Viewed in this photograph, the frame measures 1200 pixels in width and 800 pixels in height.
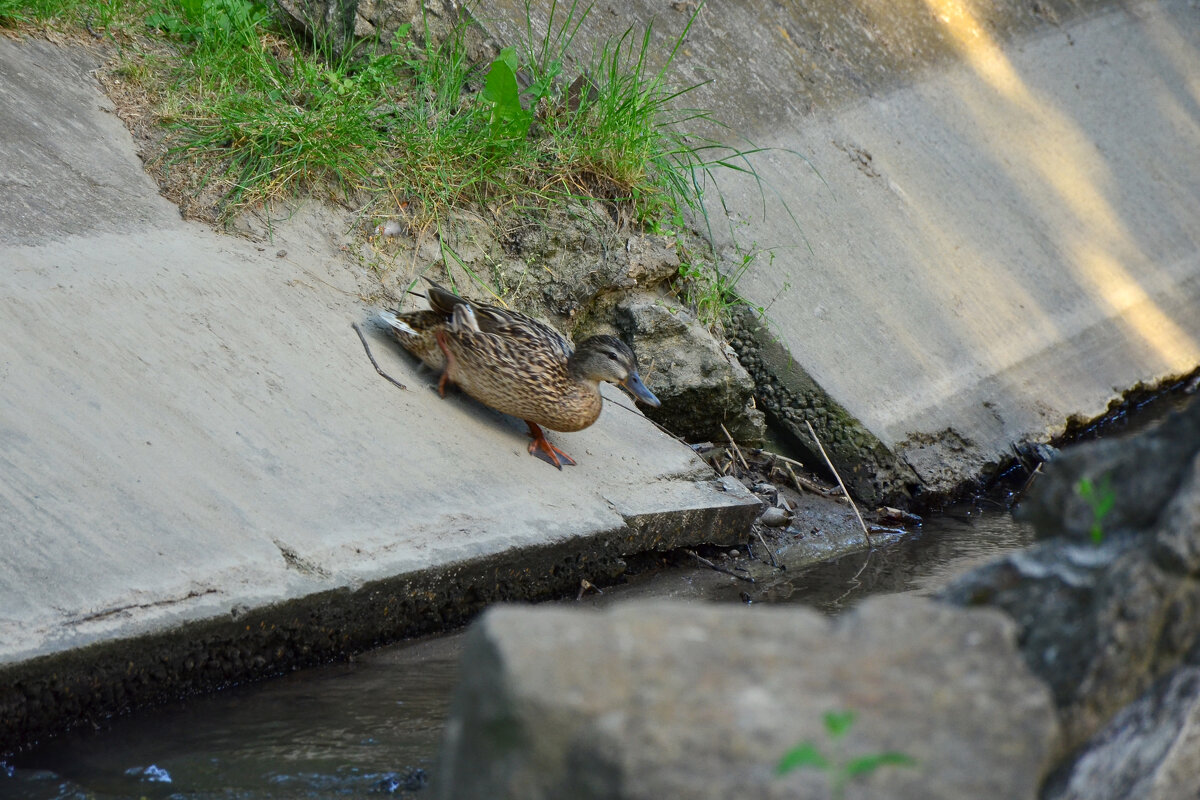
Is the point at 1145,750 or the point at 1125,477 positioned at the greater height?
the point at 1125,477

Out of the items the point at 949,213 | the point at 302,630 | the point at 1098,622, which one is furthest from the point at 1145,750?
the point at 949,213

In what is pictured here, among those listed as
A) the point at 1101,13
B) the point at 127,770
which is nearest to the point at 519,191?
the point at 127,770

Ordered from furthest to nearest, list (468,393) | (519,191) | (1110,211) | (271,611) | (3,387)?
1. (1110,211)
2. (519,191)
3. (468,393)
4. (3,387)
5. (271,611)

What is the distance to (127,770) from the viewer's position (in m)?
2.67

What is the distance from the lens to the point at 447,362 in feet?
13.5

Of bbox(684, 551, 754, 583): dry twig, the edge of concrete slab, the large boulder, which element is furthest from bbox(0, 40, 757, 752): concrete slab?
the large boulder

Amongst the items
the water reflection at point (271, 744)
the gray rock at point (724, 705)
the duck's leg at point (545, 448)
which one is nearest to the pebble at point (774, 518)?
the duck's leg at point (545, 448)

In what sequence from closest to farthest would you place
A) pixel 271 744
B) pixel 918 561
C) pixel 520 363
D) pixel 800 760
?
pixel 800 760, pixel 271 744, pixel 520 363, pixel 918 561

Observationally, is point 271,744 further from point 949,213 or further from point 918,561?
point 949,213

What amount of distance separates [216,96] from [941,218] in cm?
358

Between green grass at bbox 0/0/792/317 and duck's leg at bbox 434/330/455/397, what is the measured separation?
84 cm

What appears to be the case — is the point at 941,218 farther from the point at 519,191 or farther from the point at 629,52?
the point at 519,191

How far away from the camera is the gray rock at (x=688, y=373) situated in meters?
4.84

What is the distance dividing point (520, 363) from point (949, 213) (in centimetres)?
306
